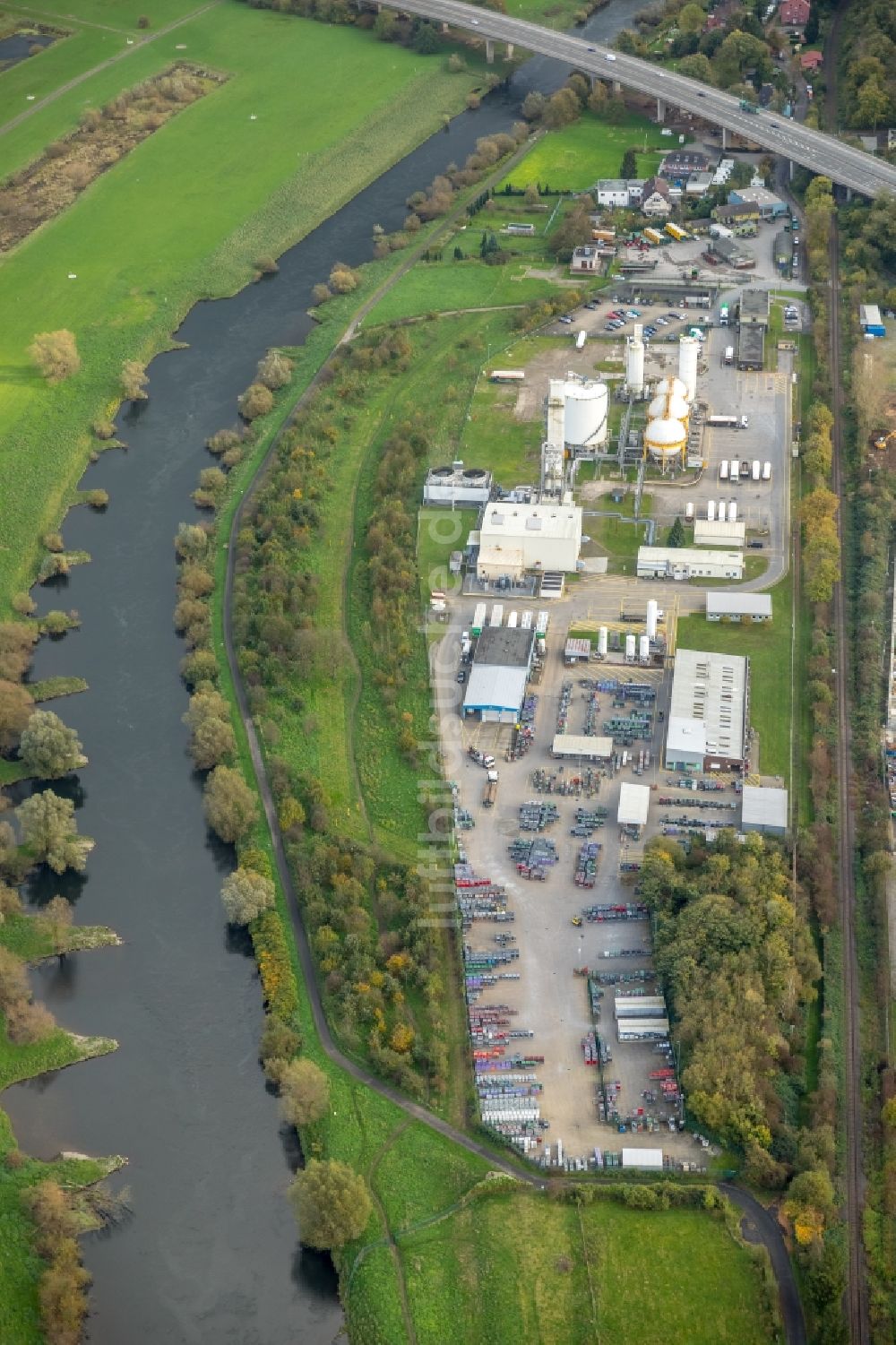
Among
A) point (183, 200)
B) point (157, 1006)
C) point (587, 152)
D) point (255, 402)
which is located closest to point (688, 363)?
point (255, 402)

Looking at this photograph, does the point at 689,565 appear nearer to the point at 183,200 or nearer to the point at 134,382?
the point at 134,382

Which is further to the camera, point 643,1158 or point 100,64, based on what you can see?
point 100,64

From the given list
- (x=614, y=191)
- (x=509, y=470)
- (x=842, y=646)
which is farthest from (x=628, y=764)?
(x=614, y=191)

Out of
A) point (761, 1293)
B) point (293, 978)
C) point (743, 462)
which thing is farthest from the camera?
point (743, 462)

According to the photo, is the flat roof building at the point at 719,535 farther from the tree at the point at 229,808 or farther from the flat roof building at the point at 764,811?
the tree at the point at 229,808

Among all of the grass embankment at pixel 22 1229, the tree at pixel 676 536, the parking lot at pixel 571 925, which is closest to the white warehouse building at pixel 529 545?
the tree at pixel 676 536

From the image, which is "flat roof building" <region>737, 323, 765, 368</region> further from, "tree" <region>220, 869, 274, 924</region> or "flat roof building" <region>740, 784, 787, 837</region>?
"tree" <region>220, 869, 274, 924</region>

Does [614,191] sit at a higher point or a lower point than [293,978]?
higher

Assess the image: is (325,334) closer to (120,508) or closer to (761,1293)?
(120,508)
